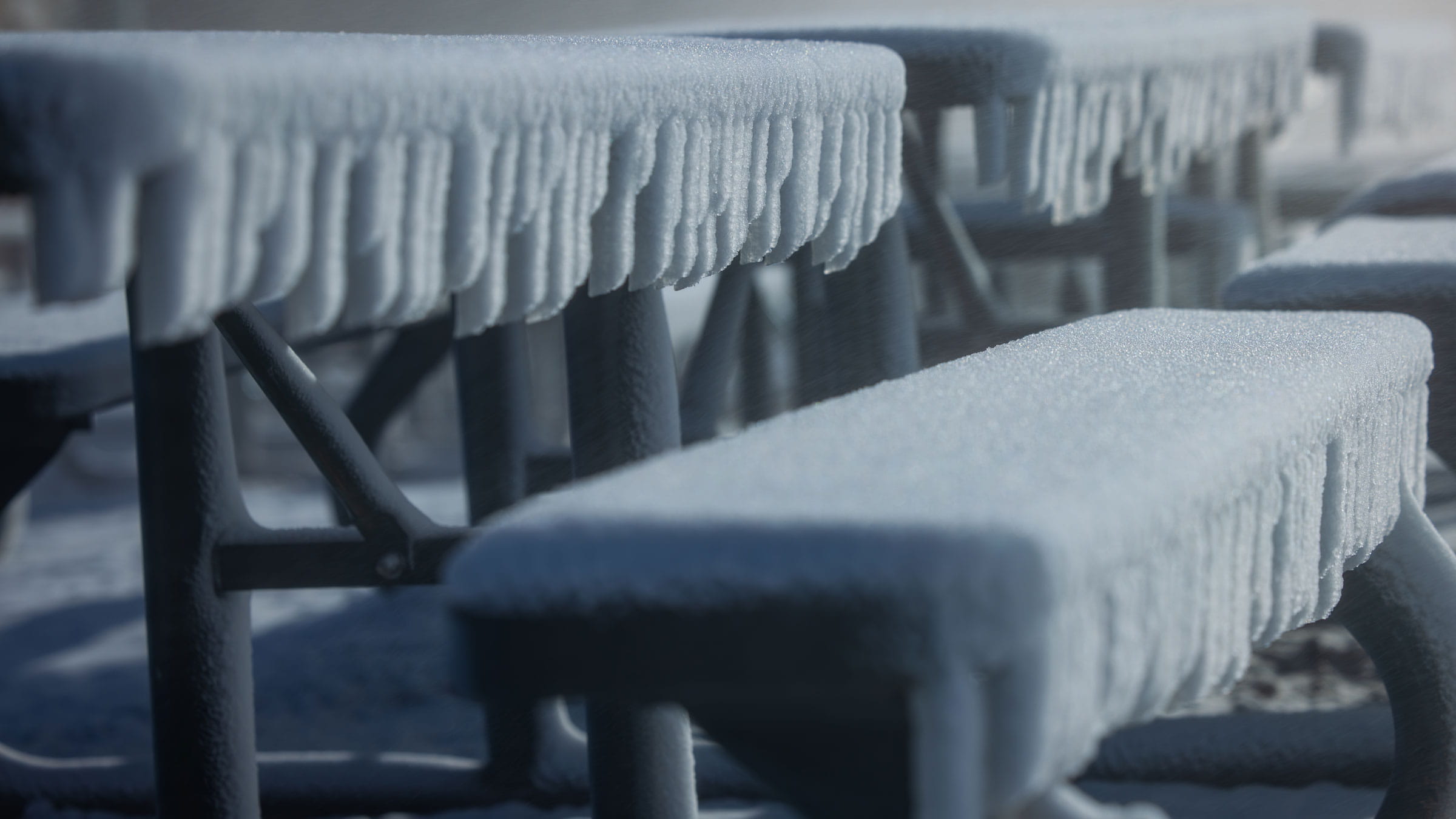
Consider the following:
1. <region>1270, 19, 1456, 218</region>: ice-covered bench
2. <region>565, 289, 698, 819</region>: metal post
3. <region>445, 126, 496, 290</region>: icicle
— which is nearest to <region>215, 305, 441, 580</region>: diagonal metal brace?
<region>565, 289, 698, 819</region>: metal post

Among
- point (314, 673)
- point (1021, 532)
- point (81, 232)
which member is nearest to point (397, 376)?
point (314, 673)

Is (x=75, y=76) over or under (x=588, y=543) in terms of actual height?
over

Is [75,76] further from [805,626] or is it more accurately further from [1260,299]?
[1260,299]

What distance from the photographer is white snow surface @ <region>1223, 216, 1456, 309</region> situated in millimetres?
1027

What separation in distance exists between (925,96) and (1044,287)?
127 inches

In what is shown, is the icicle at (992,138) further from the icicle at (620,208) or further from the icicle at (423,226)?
the icicle at (423,226)

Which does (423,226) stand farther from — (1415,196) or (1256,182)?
(1256,182)

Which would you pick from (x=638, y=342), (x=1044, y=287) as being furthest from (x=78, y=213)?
(x=1044, y=287)

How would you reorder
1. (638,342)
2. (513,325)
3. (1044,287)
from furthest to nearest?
(1044,287) < (513,325) < (638,342)

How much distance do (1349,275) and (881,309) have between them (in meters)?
0.39

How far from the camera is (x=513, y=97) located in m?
0.61

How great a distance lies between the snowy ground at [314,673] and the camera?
1.57 metres

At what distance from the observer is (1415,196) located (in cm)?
142

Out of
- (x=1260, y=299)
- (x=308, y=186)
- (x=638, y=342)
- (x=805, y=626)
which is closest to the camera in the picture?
(x=805, y=626)
